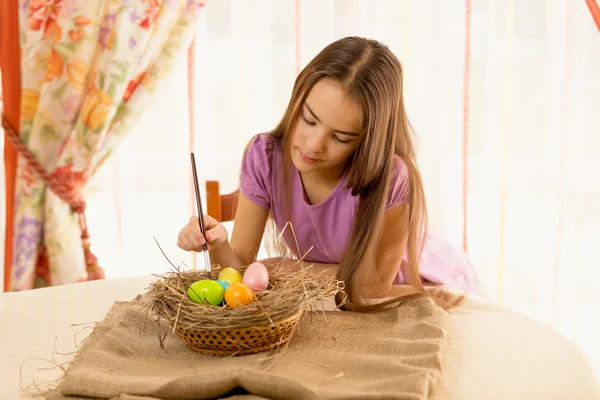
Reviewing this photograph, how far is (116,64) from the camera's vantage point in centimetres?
232

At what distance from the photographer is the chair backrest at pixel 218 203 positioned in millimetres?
1977

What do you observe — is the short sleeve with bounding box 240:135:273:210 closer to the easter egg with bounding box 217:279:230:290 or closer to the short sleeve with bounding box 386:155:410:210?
the short sleeve with bounding box 386:155:410:210

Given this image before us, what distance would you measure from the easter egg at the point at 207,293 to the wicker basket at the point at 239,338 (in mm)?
61

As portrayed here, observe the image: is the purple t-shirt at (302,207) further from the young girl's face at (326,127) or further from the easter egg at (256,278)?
the easter egg at (256,278)

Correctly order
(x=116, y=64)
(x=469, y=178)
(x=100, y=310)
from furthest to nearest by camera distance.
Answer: (x=469, y=178) → (x=116, y=64) → (x=100, y=310)

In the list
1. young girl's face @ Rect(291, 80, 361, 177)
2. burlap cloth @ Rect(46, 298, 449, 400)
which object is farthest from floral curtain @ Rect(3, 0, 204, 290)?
burlap cloth @ Rect(46, 298, 449, 400)

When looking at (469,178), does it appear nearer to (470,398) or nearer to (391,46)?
(391,46)

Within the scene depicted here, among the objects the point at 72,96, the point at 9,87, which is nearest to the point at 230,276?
the point at 72,96

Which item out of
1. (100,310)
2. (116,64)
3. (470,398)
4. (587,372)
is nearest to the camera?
(470,398)

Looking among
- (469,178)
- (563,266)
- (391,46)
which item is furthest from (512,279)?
(391,46)

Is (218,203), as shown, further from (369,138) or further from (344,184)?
(369,138)

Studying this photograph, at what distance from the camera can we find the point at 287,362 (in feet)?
3.66

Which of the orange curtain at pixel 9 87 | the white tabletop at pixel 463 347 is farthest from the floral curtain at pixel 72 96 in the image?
the white tabletop at pixel 463 347

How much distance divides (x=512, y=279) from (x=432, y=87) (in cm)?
73
